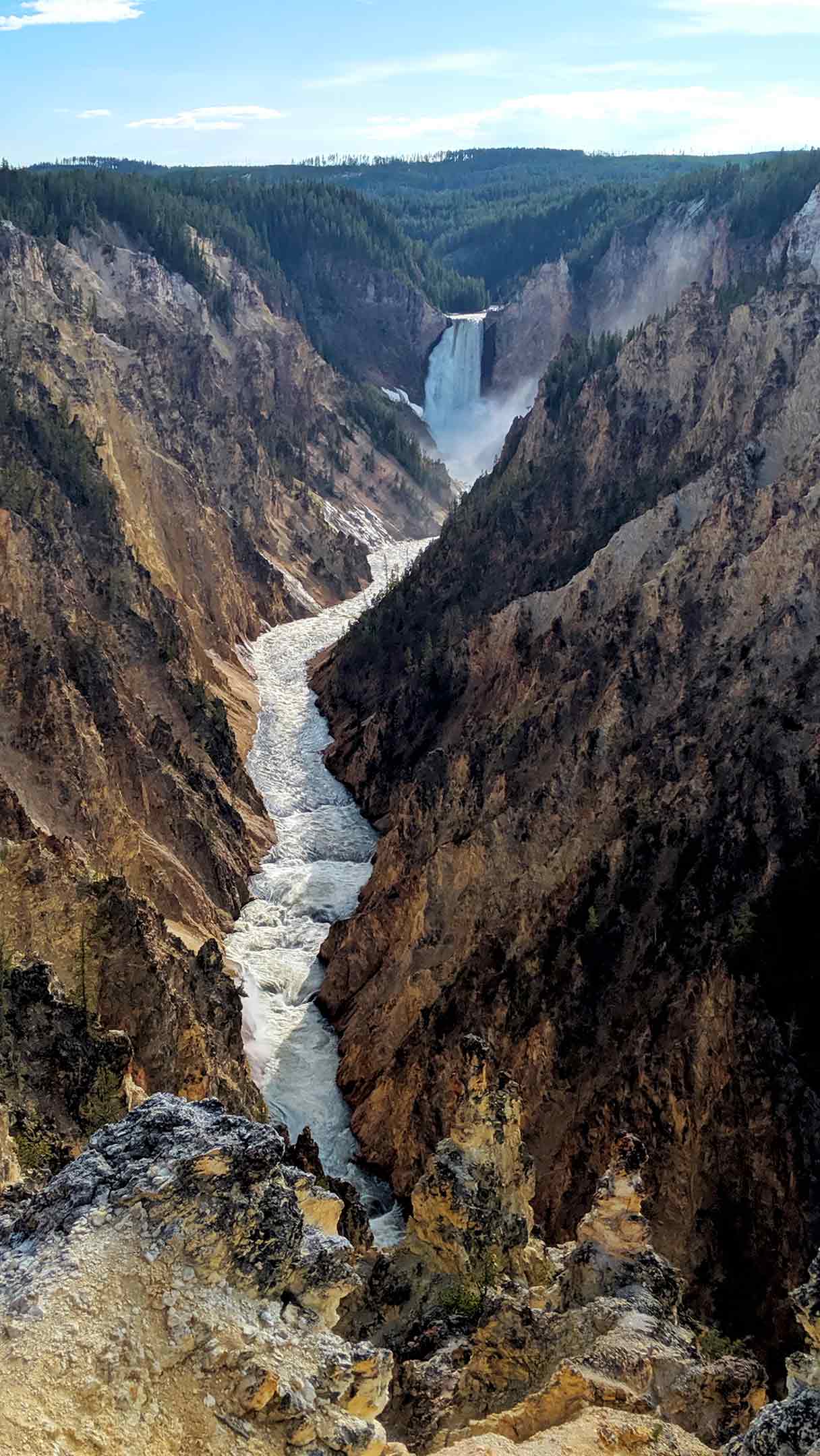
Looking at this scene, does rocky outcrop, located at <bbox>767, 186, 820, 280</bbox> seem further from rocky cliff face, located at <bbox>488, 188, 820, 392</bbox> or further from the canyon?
rocky cliff face, located at <bbox>488, 188, 820, 392</bbox>

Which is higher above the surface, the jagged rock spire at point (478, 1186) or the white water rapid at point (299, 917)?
the jagged rock spire at point (478, 1186)

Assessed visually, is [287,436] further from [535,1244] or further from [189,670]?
[535,1244]

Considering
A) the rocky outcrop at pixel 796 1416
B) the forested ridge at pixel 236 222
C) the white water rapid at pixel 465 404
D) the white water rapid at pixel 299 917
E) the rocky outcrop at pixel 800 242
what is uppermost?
the forested ridge at pixel 236 222

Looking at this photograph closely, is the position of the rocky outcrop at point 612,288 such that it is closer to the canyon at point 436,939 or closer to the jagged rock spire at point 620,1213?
the canyon at point 436,939

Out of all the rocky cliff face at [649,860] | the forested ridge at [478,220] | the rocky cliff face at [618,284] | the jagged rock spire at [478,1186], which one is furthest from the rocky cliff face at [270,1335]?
the forested ridge at [478,220]

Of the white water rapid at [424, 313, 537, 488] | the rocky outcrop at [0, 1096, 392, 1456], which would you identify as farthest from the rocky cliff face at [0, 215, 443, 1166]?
the white water rapid at [424, 313, 537, 488]

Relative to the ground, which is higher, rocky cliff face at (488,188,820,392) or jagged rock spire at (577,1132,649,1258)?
rocky cliff face at (488,188,820,392)
